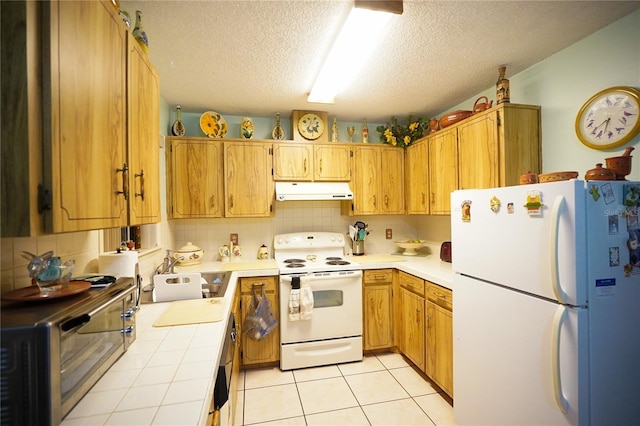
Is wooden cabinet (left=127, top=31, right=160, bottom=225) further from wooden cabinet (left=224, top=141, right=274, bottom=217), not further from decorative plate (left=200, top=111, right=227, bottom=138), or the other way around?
decorative plate (left=200, top=111, right=227, bottom=138)

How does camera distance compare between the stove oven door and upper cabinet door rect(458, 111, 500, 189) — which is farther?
the stove oven door

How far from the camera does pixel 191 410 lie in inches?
31.6

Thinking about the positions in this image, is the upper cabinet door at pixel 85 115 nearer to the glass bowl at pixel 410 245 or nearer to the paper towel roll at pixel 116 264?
the paper towel roll at pixel 116 264

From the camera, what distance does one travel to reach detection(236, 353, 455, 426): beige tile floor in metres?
1.98

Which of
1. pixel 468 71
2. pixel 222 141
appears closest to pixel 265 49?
pixel 222 141

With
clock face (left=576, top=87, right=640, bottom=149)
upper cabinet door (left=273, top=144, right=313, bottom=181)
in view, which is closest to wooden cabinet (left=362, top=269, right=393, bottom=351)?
upper cabinet door (left=273, top=144, right=313, bottom=181)

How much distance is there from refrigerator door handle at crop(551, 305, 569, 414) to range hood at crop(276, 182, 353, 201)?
1991mm

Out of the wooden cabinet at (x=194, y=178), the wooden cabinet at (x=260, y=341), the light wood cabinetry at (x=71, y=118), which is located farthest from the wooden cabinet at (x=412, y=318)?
the light wood cabinetry at (x=71, y=118)

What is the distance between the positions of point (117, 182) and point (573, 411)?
2.04 metres

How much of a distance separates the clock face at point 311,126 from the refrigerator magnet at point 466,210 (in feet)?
5.69

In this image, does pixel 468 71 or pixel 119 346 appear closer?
pixel 119 346

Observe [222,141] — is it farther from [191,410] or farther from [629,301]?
[629,301]

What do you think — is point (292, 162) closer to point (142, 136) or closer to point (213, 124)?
point (213, 124)

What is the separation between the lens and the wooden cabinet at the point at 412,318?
244 cm
